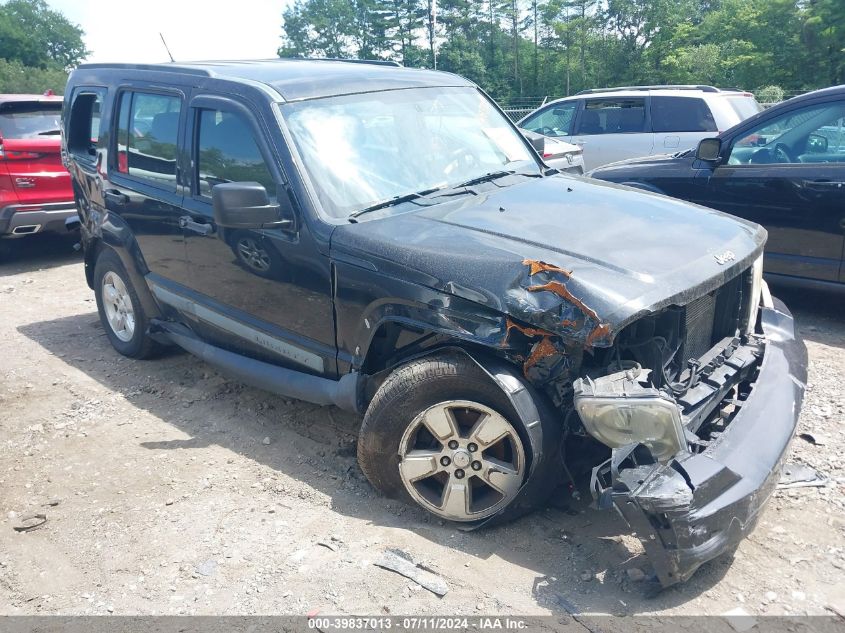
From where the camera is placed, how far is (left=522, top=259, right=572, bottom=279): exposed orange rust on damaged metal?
295cm


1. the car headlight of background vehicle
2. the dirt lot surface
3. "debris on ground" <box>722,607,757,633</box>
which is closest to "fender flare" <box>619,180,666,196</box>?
the dirt lot surface

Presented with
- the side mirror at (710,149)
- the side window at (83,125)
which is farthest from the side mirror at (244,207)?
the side mirror at (710,149)

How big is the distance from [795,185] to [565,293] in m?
3.68

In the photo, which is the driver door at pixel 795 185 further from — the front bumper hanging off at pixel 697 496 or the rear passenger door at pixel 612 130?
the rear passenger door at pixel 612 130

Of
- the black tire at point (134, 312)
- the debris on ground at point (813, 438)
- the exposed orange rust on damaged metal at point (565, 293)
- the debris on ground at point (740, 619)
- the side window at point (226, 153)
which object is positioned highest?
the side window at point (226, 153)

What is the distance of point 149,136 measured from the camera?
4.86 m

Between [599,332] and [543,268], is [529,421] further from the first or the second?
[543,268]

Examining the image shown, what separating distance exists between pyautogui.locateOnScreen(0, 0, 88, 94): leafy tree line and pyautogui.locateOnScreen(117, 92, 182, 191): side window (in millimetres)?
65826

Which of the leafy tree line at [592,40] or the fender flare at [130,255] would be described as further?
the leafy tree line at [592,40]

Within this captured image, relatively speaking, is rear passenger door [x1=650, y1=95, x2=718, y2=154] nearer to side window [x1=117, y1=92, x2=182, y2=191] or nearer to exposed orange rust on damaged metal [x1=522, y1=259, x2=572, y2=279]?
side window [x1=117, y1=92, x2=182, y2=191]

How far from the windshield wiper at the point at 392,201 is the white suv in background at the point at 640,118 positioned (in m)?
6.92

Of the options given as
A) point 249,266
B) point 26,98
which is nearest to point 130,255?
point 249,266

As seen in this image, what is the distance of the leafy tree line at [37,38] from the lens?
67.4 m

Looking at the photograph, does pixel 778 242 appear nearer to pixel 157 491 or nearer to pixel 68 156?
pixel 157 491
